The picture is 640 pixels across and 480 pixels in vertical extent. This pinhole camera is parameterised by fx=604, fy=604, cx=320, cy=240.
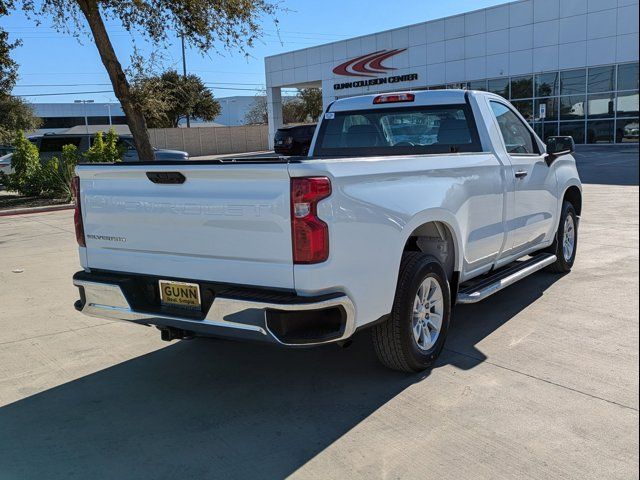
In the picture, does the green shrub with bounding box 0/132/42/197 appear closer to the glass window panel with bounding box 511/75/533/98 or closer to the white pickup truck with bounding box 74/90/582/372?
the white pickup truck with bounding box 74/90/582/372

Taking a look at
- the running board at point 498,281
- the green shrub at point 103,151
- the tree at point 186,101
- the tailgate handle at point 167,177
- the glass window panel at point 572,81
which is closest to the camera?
the tailgate handle at point 167,177

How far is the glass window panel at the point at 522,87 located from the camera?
100 ft

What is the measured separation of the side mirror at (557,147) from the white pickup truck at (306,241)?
3.14 ft

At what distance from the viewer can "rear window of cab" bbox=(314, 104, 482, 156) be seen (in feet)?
17.6

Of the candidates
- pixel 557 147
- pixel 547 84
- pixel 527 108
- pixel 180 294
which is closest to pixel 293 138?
pixel 527 108

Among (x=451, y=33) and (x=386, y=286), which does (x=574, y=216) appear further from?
(x=451, y=33)

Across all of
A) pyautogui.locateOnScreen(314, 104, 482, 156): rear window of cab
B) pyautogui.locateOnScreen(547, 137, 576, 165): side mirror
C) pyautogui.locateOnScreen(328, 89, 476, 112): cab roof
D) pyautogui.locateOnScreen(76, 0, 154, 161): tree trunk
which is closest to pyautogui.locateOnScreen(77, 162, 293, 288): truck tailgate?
pyautogui.locateOnScreen(314, 104, 482, 156): rear window of cab

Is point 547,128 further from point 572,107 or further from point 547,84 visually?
point 547,84

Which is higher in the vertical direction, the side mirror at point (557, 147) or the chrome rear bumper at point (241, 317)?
the side mirror at point (557, 147)

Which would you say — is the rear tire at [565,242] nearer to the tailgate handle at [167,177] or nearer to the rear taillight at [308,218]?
the rear taillight at [308,218]

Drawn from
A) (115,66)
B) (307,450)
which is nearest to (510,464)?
(307,450)

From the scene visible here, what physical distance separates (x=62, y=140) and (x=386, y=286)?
915 inches

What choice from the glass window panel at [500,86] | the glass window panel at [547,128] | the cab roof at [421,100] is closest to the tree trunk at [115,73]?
the cab roof at [421,100]

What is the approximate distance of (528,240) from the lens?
5.81 m
